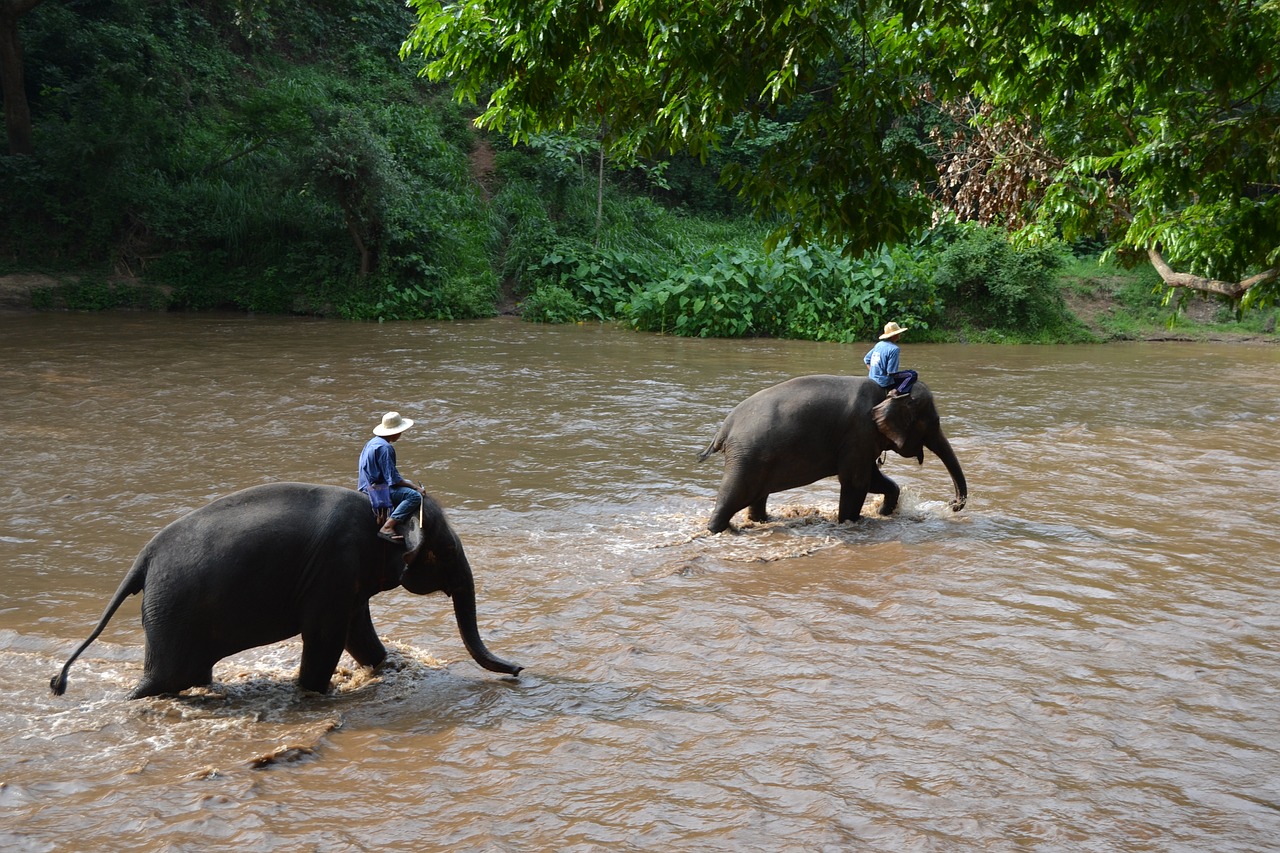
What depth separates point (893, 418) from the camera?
368 inches

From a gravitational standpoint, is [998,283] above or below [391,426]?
above

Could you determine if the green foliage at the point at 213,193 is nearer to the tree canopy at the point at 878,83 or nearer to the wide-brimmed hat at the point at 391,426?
the tree canopy at the point at 878,83

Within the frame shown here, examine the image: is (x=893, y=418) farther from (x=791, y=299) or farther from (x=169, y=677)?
(x=791, y=299)

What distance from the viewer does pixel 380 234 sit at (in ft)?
83.4

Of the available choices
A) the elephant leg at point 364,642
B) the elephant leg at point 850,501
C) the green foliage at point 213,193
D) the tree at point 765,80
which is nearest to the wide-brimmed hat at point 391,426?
the elephant leg at point 364,642

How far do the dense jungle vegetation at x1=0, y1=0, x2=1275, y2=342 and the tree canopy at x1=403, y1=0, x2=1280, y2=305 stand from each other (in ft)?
52.1

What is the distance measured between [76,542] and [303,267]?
1801 cm

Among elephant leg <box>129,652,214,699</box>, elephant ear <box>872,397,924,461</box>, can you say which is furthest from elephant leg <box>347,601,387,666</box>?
elephant ear <box>872,397,924,461</box>

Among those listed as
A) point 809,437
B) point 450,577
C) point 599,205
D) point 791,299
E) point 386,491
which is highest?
point 599,205

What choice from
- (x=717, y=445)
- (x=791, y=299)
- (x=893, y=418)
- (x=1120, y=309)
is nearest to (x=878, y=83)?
(x=893, y=418)

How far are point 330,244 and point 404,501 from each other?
21.5 m

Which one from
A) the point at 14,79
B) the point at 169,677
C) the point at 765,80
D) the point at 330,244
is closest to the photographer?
the point at 169,677

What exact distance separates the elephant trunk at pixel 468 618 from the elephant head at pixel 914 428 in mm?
4431

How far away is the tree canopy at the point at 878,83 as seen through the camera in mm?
5750
